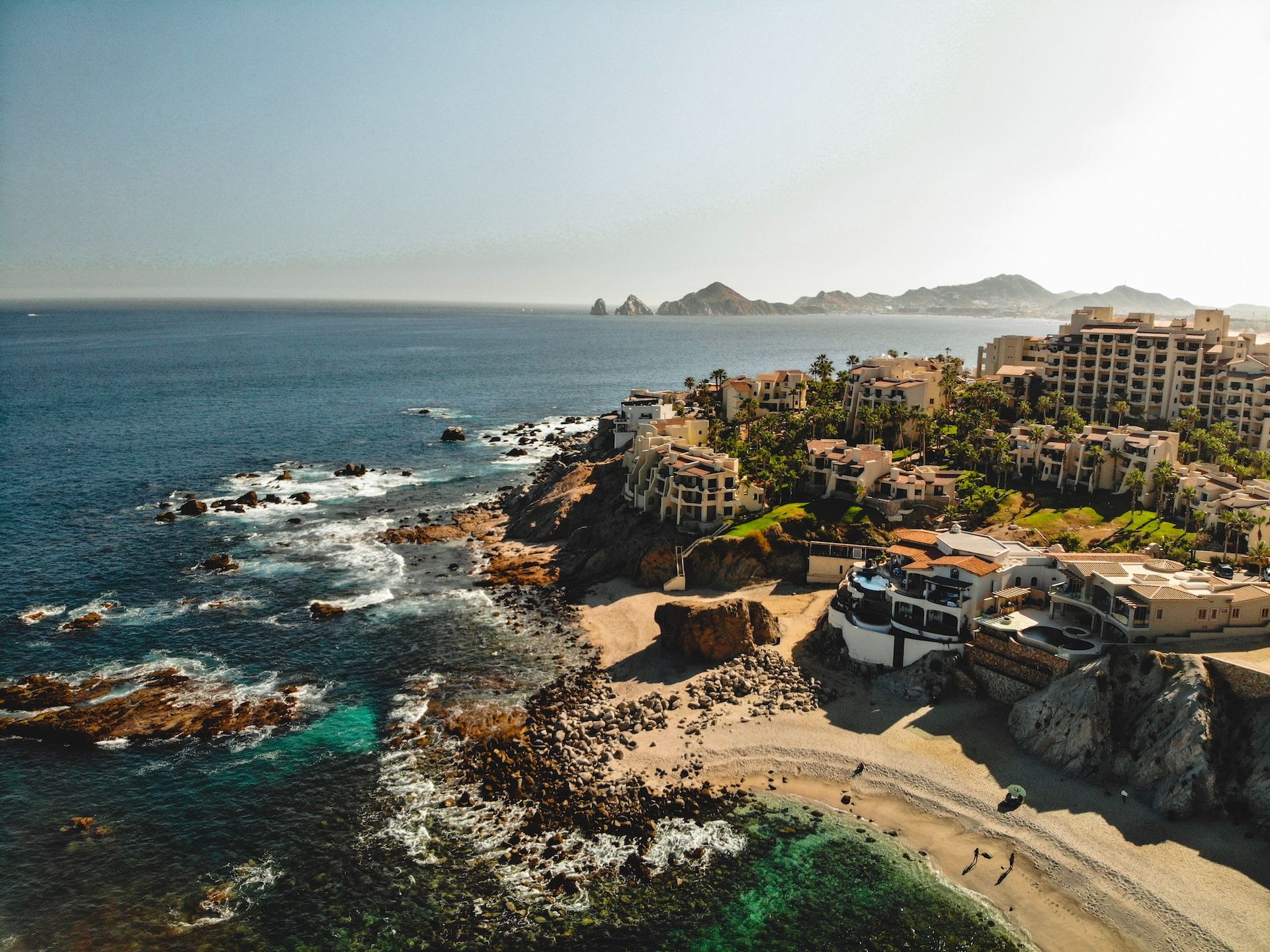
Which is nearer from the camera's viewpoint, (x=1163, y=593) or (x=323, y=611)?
(x=1163, y=593)

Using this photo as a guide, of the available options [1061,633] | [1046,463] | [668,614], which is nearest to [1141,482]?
[1046,463]

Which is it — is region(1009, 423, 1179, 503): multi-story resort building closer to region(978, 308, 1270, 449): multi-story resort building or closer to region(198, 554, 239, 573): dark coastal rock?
region(978, 308, 1270, 449): multi-story resort building

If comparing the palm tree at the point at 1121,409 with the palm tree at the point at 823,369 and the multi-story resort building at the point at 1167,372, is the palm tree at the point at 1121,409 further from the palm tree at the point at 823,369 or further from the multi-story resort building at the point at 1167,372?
the palm tree at the point at 823,369

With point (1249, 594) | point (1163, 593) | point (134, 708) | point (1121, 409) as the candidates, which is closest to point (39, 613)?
point (134, 708)

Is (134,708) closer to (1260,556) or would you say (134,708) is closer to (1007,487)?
(1260,556)

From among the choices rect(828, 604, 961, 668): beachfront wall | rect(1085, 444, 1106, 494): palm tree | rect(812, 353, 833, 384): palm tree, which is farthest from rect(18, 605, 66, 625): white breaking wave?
rect(1085, 444, 1106, 494): palm tree

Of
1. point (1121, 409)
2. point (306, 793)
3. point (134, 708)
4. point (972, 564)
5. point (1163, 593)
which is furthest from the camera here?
point (1121, 409)
